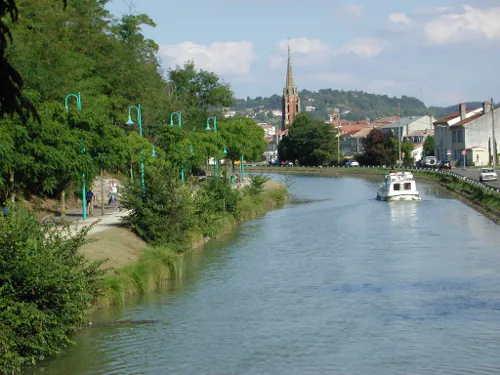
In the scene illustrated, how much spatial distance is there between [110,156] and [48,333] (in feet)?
68.8

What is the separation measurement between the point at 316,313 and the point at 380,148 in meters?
103

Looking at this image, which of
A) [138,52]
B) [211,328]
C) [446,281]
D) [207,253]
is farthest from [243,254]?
[138,52]

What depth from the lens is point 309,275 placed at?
28.5 metres

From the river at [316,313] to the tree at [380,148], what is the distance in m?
83.2

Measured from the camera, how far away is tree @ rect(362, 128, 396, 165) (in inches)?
4801

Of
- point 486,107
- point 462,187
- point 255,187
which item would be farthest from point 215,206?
point 486,107

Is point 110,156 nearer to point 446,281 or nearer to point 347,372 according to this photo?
point 446,281

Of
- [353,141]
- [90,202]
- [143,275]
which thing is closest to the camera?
Answer: [143,275]

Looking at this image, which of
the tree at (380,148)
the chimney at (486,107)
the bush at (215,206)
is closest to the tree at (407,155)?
the tree at (380,148)

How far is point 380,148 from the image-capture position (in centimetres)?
12288

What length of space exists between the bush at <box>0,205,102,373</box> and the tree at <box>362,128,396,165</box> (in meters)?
105

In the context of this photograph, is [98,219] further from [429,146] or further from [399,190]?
[429,146]

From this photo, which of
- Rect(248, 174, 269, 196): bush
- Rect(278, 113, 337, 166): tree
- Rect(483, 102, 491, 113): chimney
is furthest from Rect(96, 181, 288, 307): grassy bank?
Rect(278, 113, 337, 166): tree

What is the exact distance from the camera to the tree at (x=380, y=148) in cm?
12194
